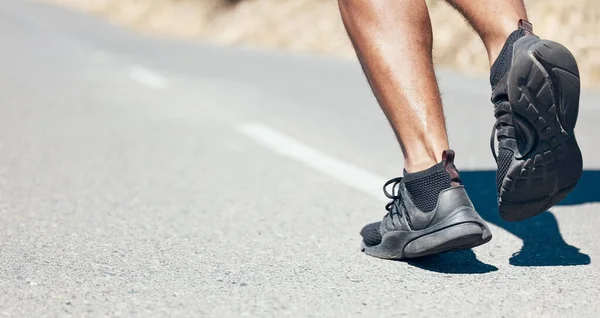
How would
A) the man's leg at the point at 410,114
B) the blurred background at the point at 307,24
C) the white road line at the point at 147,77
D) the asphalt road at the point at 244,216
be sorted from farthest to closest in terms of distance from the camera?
the blurred background at the point at 307,24, the white road line at the point at 147,77, the man's leg at the point at 410,114, the asphalt road at the point at 244,216

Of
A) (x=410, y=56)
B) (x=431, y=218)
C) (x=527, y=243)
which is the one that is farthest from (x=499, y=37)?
(x=527, y=243)

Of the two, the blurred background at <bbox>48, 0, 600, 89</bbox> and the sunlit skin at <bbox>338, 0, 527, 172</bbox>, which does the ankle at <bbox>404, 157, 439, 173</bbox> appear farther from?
the blurred background at <bbox>48, 0, 600, 89</bbox>

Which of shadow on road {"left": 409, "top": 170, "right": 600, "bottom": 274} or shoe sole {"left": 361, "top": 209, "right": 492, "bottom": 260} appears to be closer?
shoe sole {"left": 361, "top": 209, "right": 492, "bottom": 260}

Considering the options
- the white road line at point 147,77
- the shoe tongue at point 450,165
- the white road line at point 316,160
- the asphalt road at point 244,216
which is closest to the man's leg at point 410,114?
the shoe tongue at point 450,165

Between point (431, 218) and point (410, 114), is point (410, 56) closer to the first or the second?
point (410, 114)

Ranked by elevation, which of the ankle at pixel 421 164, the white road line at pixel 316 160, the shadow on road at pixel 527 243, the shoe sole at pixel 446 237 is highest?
the ankle at pixel 421 164

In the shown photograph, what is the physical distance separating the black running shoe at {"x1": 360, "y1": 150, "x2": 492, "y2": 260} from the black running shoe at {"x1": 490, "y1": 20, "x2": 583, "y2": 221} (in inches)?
5.4

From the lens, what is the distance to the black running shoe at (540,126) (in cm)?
239

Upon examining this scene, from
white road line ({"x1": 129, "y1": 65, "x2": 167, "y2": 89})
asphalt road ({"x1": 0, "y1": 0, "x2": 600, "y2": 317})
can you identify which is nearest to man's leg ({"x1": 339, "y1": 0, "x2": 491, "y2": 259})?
asphalt road ({"x1": 0, "y1": 0, "x2": 600, "y2": 317})

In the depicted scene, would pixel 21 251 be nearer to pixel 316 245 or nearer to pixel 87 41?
pixel 316 245

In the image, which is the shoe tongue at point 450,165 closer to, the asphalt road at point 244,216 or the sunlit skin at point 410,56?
the sunlit skin at point 410,56

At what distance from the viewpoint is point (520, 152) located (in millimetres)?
2430

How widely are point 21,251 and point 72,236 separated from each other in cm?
27

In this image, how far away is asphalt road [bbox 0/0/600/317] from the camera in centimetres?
228
